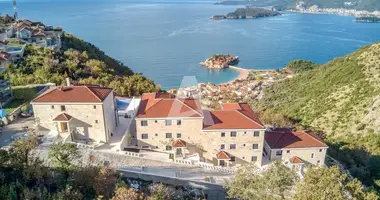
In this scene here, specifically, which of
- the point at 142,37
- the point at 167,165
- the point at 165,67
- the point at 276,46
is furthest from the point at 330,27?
the point at 167,165

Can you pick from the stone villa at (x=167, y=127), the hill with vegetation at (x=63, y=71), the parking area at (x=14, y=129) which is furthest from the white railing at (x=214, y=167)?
the hill with vegetation at (x=63, y=71)

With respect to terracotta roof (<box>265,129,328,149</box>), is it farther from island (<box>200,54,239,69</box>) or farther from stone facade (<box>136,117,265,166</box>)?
island (<box>200,54,239,69</box>)

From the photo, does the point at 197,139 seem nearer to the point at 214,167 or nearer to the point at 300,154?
the point at 214,167

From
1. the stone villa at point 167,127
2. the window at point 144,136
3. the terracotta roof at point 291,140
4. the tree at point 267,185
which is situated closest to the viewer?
the tree at point 267,185

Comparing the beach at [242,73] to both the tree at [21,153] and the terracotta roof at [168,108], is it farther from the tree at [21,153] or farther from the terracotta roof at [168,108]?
the tree at [21,153]

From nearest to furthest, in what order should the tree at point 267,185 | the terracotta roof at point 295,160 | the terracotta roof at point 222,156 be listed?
the tree at point 267,185 → the terracotta roof at point 222,156 → the terracotta roof at point 295,160

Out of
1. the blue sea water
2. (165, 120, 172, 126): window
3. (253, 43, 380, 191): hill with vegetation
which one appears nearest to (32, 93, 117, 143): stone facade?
(165, 120, 172, 126): window

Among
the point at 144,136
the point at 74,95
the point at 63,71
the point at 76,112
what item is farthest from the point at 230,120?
the point at 63,71
